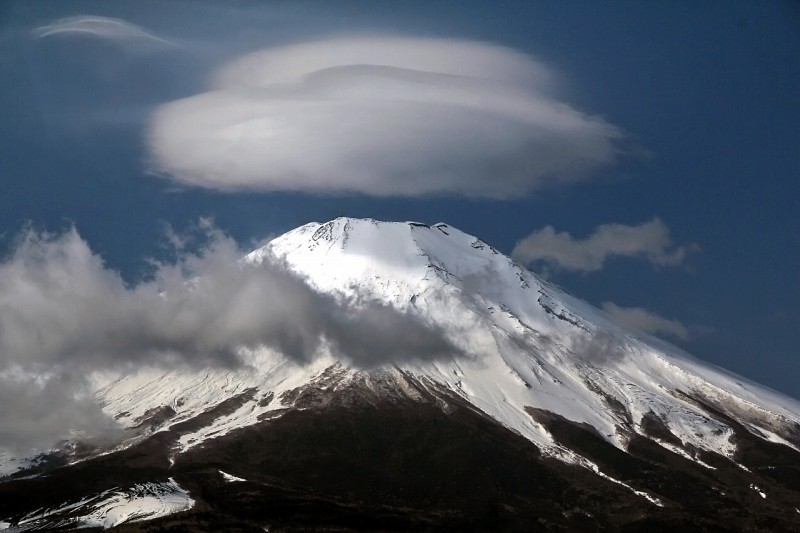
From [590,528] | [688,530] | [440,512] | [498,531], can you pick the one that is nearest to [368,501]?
[440,512]

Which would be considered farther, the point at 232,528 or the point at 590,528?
the point at 590,528

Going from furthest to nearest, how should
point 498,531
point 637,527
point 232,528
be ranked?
point 637,527, point 498,531, point 232,528

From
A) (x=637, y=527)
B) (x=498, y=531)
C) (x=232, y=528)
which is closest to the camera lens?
(x=232, y=528)

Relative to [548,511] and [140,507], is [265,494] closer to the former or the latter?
[140,507]

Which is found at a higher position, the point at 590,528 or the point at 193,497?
the point at 193,497

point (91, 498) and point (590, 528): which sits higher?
point (91, 498)

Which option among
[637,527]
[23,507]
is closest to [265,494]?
[23,507]

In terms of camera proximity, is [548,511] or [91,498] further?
[548,511]

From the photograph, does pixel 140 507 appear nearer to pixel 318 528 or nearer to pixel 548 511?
pixel 318 528
